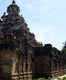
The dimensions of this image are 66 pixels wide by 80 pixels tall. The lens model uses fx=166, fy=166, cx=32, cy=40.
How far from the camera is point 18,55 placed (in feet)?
55.2

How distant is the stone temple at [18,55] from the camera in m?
15.4

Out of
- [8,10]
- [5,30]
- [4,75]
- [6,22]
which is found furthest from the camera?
[8,10]

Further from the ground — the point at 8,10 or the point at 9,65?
the point at 8,10

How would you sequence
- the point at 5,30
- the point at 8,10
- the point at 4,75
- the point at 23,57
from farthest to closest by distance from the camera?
1. the point at 8,10
2. the point at 5,30
3. the point at 23,57
4. the point at 4,75

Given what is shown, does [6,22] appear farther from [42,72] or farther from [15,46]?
[15,46]

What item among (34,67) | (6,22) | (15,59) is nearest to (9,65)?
(15,59)

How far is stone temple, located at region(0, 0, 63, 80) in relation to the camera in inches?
608

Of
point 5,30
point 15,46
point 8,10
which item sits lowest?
point 15,46

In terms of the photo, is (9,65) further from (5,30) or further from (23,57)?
(5,30)

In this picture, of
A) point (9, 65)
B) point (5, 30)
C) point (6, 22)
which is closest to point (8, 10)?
point (6, 22)

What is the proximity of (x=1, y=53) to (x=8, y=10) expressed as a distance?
1875cm

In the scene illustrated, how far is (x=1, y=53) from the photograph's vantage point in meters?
15.6

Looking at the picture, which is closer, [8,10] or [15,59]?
[15,59]

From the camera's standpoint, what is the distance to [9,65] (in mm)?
15312
